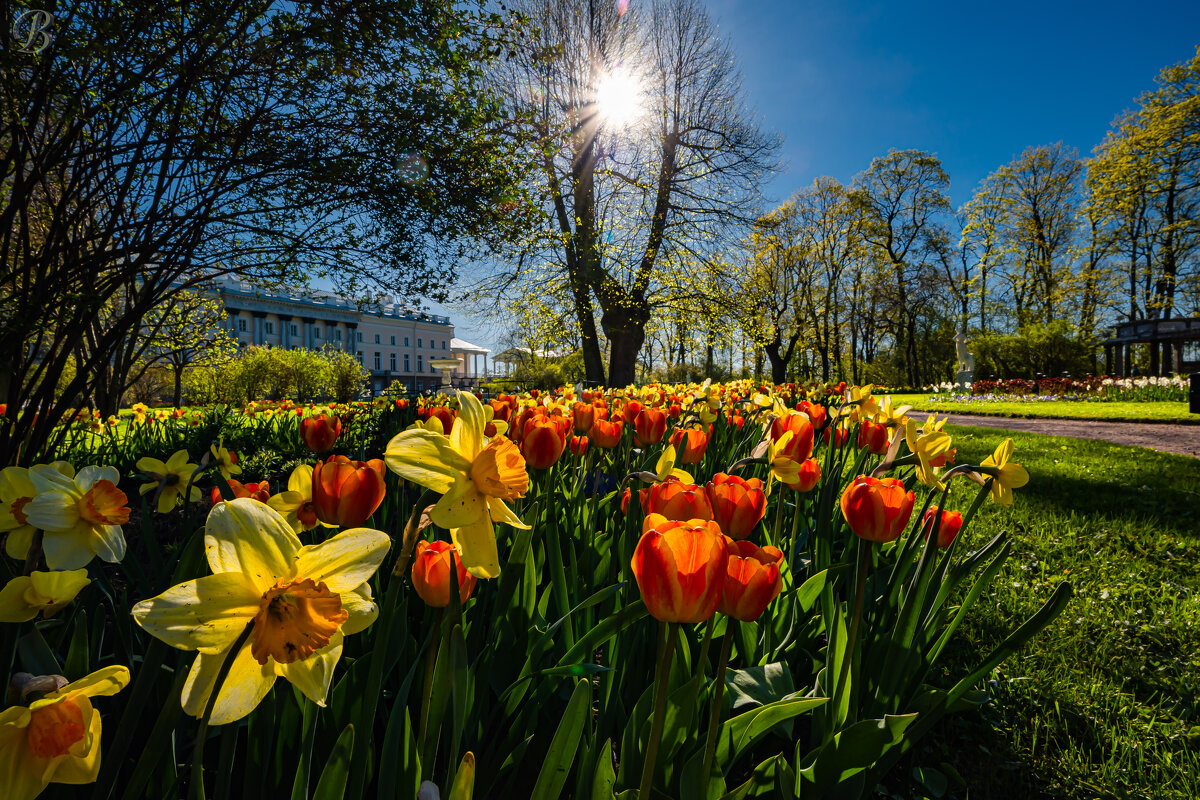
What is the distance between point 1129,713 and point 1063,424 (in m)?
8.89

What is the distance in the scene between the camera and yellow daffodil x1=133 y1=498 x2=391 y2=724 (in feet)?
1.64

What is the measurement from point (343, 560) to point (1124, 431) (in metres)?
10.1

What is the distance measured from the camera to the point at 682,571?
662 millimetres

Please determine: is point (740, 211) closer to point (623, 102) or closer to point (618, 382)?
point (623, 102)

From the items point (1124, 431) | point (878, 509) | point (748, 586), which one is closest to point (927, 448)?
point (878, 509)

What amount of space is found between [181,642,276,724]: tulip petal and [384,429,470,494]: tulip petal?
238 millimetres

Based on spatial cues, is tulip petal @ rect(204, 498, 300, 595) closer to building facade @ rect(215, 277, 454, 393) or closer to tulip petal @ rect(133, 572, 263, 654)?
tulip petal @ rect(133, 572, 263, 654)

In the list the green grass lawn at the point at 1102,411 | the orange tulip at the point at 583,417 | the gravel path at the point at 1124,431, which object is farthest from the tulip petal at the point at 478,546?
the green grass lawn at the point at 1102,411

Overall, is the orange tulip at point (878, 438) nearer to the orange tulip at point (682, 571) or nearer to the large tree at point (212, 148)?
the orange tulip at point (682, 571)

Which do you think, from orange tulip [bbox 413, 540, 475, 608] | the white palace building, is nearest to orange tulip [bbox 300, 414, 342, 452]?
orange tulip [bbox 413, 540, 475, 608]

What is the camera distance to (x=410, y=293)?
159 inches

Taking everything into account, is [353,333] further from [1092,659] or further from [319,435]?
[1092,659]

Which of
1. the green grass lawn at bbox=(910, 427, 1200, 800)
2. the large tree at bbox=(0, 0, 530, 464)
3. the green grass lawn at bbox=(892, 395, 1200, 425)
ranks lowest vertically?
the green grass lawn at bbox=(910, 427, 1200, 800)

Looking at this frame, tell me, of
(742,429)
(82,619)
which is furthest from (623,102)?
(82,619)
